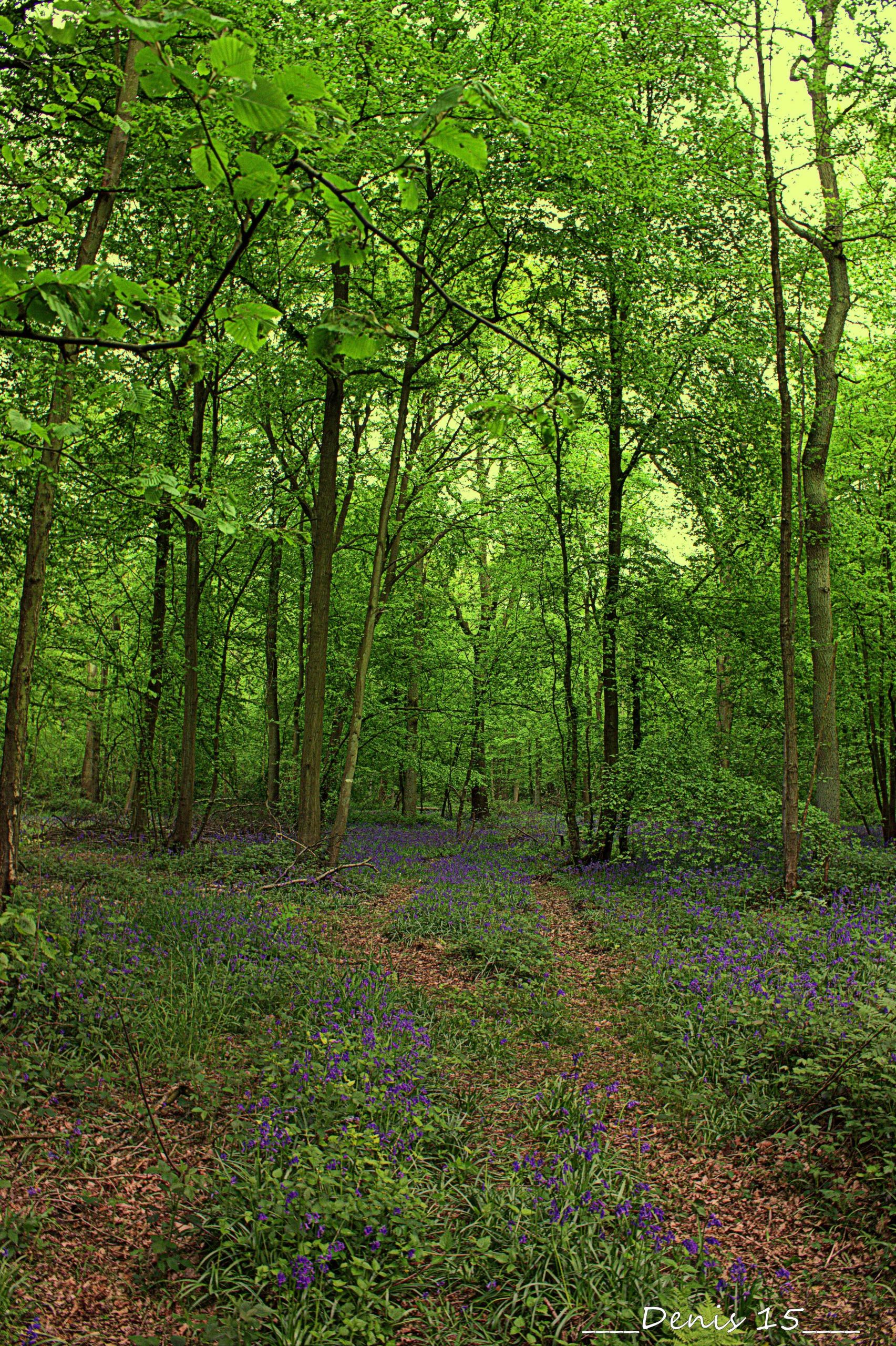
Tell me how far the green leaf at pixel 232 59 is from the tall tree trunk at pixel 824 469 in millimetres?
12206

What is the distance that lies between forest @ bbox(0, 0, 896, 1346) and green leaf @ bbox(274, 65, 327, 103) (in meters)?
0.02

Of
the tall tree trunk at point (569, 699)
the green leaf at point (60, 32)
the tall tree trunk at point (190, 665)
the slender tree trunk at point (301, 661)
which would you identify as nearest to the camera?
the green leaf at point (60, 32)

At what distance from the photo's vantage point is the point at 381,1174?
369 cm

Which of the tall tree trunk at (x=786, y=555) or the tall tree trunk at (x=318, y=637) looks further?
the tall tree trunk at (x=318, y=637)

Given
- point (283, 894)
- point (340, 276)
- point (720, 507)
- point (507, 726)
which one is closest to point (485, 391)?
point (340, 276)

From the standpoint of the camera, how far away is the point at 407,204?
1.76 meters

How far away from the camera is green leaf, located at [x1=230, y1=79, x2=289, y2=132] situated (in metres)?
1.34

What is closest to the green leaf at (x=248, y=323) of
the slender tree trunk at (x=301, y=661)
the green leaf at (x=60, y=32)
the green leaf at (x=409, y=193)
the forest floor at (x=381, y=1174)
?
the green leaf at (x=409, y=193)

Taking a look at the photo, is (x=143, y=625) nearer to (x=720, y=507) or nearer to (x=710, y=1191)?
(x=720, y=507)

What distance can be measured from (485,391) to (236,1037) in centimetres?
1047

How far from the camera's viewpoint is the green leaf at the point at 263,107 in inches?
52.9

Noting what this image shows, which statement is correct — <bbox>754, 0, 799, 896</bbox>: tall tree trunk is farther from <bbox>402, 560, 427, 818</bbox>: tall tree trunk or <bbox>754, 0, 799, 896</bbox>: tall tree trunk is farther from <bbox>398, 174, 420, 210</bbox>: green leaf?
<bbox>402, 560, 427, 818</bbox>: tall tree trunk

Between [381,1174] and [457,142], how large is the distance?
4216mm
